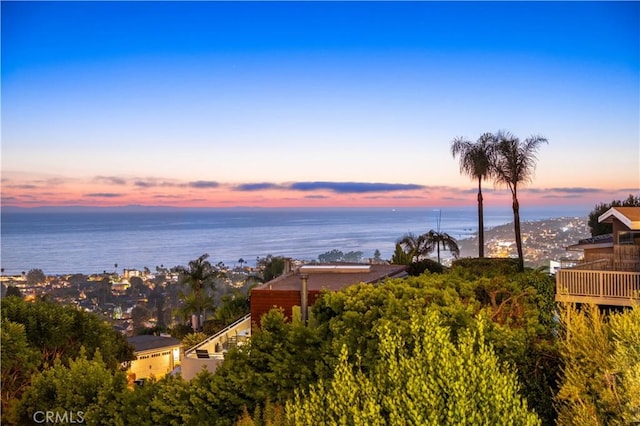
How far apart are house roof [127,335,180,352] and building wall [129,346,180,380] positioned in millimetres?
291

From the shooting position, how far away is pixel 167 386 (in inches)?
485

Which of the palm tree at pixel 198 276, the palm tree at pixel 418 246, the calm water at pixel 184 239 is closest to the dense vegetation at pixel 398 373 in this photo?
the palm tree at pixel 418 246

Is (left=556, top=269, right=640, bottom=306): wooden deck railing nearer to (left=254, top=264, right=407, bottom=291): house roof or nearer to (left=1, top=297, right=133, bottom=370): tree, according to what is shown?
(left=254, top=264, right=407, bottom=291): house roof

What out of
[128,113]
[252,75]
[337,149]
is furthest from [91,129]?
[337,149]

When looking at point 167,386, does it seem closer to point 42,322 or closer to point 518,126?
point 42,322

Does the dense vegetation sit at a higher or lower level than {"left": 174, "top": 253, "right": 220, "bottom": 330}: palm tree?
higher

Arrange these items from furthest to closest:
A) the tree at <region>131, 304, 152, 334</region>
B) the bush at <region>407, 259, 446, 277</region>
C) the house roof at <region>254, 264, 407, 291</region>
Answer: the tree at <region>131, 304, 152, 334</region>, the bush at <region>407, 259, 446, 277</region>, the house roof at <region>254, 264, 407, 291</region>

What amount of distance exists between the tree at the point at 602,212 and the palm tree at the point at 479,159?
934cm

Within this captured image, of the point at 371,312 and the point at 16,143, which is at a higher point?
the point at 16,143

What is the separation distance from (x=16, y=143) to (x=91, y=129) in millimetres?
8675

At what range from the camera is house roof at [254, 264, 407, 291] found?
1886 centimetres

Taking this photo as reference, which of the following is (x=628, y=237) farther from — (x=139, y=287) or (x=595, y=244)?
(x=139, y=287)

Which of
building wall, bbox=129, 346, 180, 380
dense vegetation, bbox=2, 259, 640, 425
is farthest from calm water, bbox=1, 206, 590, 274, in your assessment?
dense vegetation, bbox=2, 259, 640, 425

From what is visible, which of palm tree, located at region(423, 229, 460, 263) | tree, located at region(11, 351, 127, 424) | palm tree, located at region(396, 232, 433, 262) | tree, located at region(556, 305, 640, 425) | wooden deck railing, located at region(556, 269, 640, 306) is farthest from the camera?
palm tree, located at region(423, 229, 460, 263)
